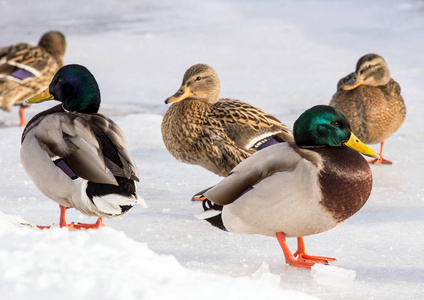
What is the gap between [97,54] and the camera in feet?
32.0

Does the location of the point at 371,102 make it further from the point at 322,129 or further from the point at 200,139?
the point at 322,129

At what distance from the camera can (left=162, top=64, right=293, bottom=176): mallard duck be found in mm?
4590

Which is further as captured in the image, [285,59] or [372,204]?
[285,59]

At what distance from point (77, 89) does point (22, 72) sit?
3.74 m

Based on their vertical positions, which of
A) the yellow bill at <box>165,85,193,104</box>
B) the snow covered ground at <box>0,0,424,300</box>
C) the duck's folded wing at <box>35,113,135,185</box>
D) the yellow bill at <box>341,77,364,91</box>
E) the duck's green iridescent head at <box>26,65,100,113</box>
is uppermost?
the duck's green iridescent head at <box>26,65,100,113</box>

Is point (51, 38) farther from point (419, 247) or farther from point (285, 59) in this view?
point (419, 247)

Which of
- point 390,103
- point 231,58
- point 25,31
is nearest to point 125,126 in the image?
point 390,103

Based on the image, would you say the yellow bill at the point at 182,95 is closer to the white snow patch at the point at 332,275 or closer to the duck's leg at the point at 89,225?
the duck's leg at the point at 89,225

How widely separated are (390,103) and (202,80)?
64.3 inches

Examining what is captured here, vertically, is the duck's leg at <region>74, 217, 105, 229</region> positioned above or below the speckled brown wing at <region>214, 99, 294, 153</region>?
below

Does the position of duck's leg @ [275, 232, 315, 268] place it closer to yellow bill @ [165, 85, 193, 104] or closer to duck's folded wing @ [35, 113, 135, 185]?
duck's folded wing @ [35, 113, 135, 185]

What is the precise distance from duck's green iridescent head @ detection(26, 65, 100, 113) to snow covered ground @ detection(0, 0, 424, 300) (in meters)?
0.62

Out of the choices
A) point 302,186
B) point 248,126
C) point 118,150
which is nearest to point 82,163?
point 118,150

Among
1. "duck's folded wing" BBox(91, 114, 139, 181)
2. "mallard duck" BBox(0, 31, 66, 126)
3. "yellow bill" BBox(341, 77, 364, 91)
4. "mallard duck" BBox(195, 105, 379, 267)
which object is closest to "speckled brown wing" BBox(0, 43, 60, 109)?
"mallard duck" BBox(0, 31, 66, 126)
